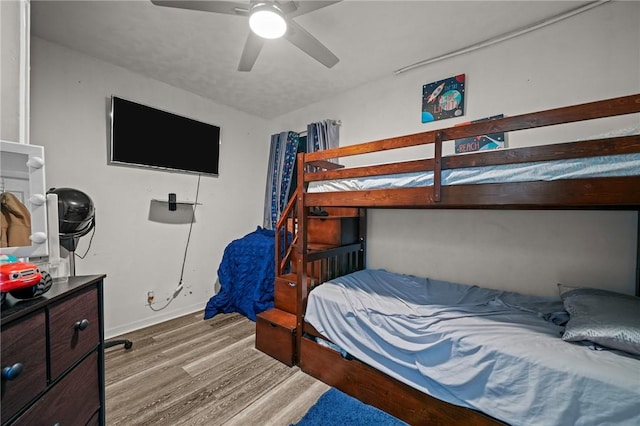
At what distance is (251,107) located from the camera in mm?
3270

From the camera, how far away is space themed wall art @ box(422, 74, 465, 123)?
7.16 feet

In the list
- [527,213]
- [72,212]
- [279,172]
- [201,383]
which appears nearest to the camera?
[72,212]

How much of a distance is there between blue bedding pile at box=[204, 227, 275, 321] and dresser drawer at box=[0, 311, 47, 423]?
2.03 metres

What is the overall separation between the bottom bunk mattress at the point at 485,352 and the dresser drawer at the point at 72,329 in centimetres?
122

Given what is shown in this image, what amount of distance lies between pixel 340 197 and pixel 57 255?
143 cm

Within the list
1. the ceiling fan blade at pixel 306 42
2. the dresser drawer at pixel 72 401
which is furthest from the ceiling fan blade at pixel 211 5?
the dresser drawer at pixel 72 401

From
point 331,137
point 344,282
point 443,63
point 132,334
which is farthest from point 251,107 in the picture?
point 132,334

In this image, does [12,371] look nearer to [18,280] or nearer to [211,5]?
[18,280]

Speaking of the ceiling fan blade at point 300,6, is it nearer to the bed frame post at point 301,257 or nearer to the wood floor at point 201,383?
the bed frame post at point 301,257

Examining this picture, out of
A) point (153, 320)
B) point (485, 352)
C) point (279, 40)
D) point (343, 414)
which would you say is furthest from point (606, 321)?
point (153, 320)

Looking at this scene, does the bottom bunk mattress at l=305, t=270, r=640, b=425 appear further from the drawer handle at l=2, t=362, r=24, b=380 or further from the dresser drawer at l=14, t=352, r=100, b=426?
the drawer handle at l=2, t=362, r=24, b=380

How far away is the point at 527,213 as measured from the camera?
74.5 inches

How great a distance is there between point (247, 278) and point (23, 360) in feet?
7.18

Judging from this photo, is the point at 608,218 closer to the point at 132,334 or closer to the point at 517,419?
the point at 517,419
